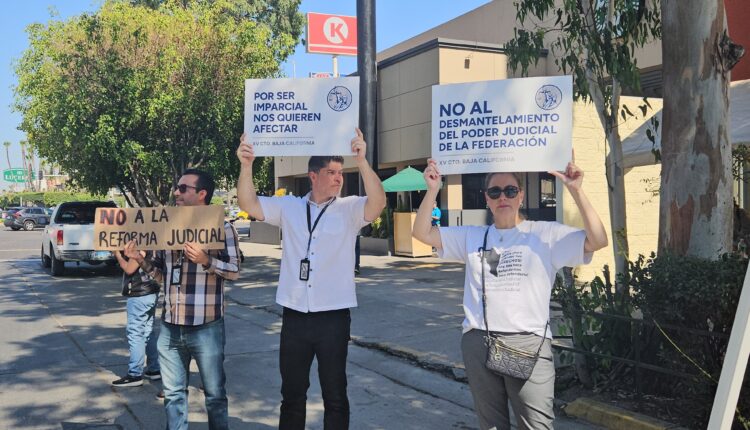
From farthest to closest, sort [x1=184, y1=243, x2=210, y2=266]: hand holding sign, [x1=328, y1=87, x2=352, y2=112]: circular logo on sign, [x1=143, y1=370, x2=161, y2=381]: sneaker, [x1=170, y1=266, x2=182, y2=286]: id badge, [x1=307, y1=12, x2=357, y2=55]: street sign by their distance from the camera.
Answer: [x1=307, y1=12, x2=357, y2=55]: street sign, [x1=143, y1=370, x2=161, y2=381]: sneaker, [x1=328, y1=87, x2=352, y2=112]: circular logo on sign, [x1=170, y1=266, x2=182, y2=286]: id badge, [x1=184, y1=243, x2=210, y2=266]: hand holding sign

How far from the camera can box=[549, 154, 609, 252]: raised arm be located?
3070mm

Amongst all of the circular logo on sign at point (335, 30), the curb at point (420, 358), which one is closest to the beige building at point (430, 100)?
the circular logo on sign at point (335, 30)

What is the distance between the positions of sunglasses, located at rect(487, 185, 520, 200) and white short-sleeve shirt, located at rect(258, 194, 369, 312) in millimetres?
804

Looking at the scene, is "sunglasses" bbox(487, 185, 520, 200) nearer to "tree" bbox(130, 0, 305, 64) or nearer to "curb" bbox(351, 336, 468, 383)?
"curb" bbox(351, 336, 468, 383)

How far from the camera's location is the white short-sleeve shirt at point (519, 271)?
10.3 feet

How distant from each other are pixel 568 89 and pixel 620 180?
275 centimetres

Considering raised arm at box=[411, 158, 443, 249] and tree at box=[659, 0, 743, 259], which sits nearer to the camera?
raised arm at box=[411, 158, 443, 249]

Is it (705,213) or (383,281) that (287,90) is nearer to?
(705,213)

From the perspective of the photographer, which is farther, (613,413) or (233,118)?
(233,118)

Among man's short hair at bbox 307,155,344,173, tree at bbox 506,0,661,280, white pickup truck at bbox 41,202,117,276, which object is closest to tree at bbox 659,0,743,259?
tree at bbox 506,0,661,280

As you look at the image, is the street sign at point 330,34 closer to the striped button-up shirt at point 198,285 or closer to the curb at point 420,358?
the curb at point 420,358

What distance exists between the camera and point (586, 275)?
41.2 feet

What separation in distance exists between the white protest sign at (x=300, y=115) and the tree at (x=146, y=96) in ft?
35.4

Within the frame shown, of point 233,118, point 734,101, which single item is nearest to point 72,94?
point 233,118
